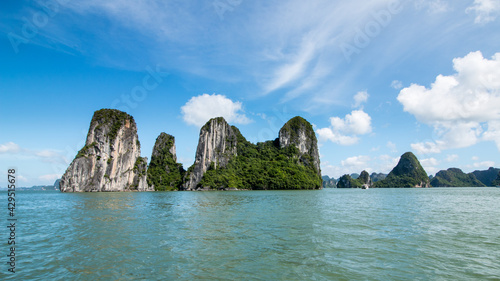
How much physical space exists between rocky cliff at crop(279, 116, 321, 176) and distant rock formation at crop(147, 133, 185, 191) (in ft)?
204

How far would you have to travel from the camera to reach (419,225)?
661 inches

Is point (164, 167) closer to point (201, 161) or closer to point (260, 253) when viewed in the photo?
point (201, 161)

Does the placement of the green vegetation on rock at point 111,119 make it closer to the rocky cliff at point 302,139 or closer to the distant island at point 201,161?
the distant island at point 201,161

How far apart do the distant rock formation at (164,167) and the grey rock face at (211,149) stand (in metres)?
14.7

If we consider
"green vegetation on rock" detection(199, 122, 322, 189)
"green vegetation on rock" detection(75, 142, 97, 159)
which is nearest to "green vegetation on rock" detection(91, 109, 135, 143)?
"green vegetation on rock" detection(75, 142, 97, 159)

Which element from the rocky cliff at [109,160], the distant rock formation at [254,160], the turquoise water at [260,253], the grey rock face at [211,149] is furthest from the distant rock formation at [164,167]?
the turquoise water at [260,253]

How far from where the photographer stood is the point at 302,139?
15350 centimetres

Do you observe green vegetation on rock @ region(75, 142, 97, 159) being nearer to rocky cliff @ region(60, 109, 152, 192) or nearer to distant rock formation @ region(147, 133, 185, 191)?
rocky cliff @ region(60, 109, 152, 192)

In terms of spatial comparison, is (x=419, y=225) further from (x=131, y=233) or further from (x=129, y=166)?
(x=129, y=166)

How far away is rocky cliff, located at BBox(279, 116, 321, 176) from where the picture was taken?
495ft

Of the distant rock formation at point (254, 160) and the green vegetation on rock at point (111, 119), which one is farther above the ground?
the green vegetation on rock at point (111, 119)

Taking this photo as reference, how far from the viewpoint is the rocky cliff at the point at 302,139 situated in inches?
5940

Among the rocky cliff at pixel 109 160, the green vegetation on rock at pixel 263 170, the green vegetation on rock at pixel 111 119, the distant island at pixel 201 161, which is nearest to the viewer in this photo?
the rocky cliff at pixel 109 160

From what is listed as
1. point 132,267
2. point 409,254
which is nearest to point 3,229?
point 132,267
